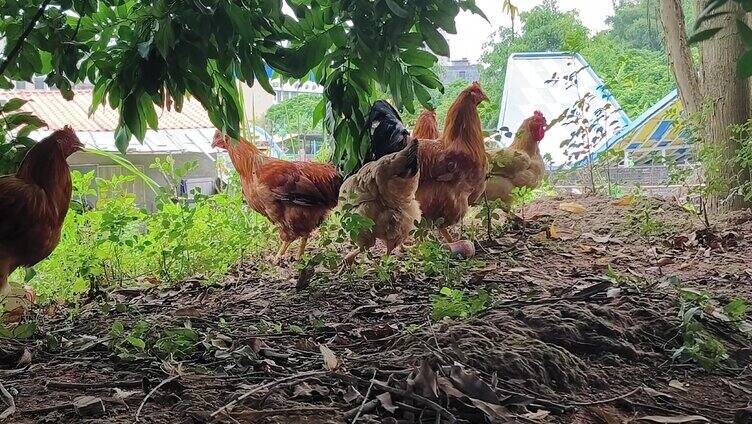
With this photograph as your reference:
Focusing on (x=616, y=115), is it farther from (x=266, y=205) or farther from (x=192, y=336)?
(x=192, y=336)

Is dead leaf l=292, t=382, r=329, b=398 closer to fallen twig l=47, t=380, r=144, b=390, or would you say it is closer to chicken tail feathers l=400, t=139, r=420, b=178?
fallen twig l=47, t=380, r=144, b=390

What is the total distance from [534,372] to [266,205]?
271cm

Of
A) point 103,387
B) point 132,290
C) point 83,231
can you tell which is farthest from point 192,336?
point 83,231

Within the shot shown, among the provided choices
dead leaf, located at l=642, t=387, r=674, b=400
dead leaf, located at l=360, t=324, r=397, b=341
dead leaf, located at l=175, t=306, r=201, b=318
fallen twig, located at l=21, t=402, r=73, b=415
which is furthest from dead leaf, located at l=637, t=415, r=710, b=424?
dead leaf, located at l=175, t=306, r=201, b=318

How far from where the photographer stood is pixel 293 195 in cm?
378

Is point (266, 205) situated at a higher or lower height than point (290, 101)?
lower

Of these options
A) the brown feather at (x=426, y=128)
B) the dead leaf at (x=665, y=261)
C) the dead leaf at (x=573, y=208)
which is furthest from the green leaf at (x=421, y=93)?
the dead leaf at (x=573, y=208)

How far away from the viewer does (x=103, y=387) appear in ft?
4.82

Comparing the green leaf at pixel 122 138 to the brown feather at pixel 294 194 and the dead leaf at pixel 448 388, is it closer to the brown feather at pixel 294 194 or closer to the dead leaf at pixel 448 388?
the dead leaf at pixel 448 388

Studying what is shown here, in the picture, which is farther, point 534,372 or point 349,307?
point 349,307

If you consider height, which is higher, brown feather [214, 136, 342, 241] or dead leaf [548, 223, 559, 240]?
brown feather [214, 136, 342, 241]

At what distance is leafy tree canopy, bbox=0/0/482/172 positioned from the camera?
144 cm

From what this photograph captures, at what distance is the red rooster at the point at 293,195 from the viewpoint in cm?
378

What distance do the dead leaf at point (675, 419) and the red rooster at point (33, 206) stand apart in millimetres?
2173
